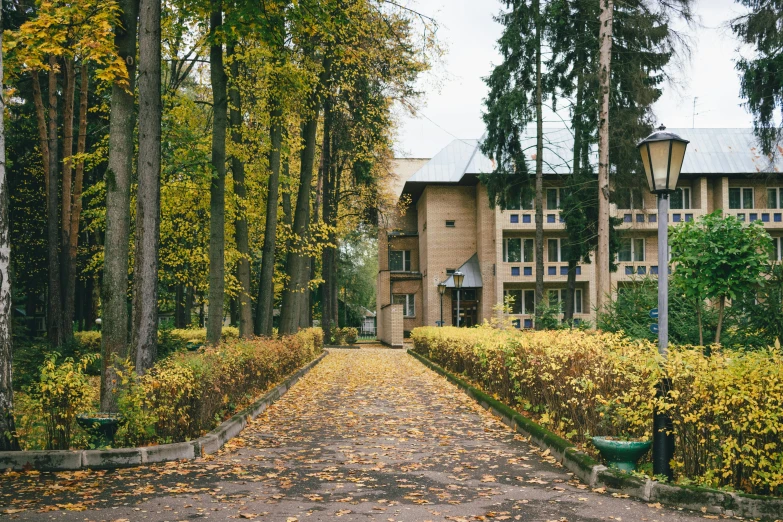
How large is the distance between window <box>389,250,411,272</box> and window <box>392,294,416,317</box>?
2.68 m

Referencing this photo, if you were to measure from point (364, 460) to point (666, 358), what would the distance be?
3692 mm

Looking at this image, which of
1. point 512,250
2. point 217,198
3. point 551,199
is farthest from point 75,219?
point 551,199

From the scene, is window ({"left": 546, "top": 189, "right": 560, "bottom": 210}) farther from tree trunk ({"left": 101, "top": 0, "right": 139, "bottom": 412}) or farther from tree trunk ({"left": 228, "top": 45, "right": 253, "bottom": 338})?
tree trunk ({"left": 101, "top": 0, "right": 139, "bottom": 412})

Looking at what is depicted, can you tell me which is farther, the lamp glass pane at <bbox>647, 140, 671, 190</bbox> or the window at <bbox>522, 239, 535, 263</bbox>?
the window at <bbox>522, 239, 535, 263</bbox>

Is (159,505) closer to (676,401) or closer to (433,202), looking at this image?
(676,401)

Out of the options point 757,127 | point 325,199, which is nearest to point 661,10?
point 757,127

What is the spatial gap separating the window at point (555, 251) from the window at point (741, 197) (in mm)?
10673

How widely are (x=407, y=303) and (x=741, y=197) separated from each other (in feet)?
70.4

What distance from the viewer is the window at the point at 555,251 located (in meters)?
43.2

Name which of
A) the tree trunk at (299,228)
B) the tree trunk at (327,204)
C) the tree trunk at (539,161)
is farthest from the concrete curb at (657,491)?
the tree trunk at (539,161)

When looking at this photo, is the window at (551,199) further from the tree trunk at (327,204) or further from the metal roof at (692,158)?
the tree trunk at (327,204)

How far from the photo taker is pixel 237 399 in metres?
12.5

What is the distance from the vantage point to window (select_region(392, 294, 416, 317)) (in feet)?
157

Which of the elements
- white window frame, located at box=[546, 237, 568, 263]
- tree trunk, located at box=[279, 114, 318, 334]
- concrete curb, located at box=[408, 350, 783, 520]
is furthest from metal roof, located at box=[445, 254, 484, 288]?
concrete curb, located at box=[408, 350, 783, 520]
